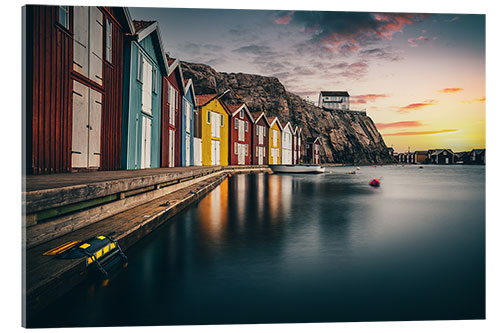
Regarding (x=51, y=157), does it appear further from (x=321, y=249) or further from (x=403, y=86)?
(x=403, y=86)

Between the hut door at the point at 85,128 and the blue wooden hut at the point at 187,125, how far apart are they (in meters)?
11.5

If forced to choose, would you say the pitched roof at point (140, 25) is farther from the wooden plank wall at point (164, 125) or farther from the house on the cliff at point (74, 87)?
the wooden plank wall at point (164, 125)

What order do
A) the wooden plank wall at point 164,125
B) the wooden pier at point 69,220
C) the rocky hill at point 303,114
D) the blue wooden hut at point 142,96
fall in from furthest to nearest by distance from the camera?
the rocky hill at point 303,114 < the wooden plank wall at point 164,125 < the blue wooden hut at point 142,96 < the wooden pier at point 69,220

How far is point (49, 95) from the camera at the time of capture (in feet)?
23.5

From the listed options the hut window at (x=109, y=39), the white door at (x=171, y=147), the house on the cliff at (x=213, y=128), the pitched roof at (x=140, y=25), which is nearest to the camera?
the hut window at (x=109, y=39)

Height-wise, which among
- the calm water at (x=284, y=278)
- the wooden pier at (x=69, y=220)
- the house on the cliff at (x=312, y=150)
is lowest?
the calm water at (x=284, y=278)

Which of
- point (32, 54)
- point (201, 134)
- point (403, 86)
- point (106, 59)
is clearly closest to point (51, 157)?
point (32, 54)

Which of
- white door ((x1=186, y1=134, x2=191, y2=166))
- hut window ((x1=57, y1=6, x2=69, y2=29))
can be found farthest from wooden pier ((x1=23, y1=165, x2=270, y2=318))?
white door ((x1=186, y1=134, x2=191, y2=166))

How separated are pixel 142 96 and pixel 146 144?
6.84ft

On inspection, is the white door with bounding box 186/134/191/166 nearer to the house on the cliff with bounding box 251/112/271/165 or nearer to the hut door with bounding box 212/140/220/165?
the hut door with bounding box 212/140/220/165

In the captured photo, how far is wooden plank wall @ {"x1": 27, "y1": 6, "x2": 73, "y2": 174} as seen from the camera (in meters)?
6.68

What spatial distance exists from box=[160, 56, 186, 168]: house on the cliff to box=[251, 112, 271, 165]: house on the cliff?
69.2 feet

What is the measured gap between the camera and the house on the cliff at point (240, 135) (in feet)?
120

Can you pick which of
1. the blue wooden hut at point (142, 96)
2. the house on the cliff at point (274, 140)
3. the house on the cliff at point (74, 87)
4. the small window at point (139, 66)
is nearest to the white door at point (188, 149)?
the blue wooden hut at point (142, 96)
